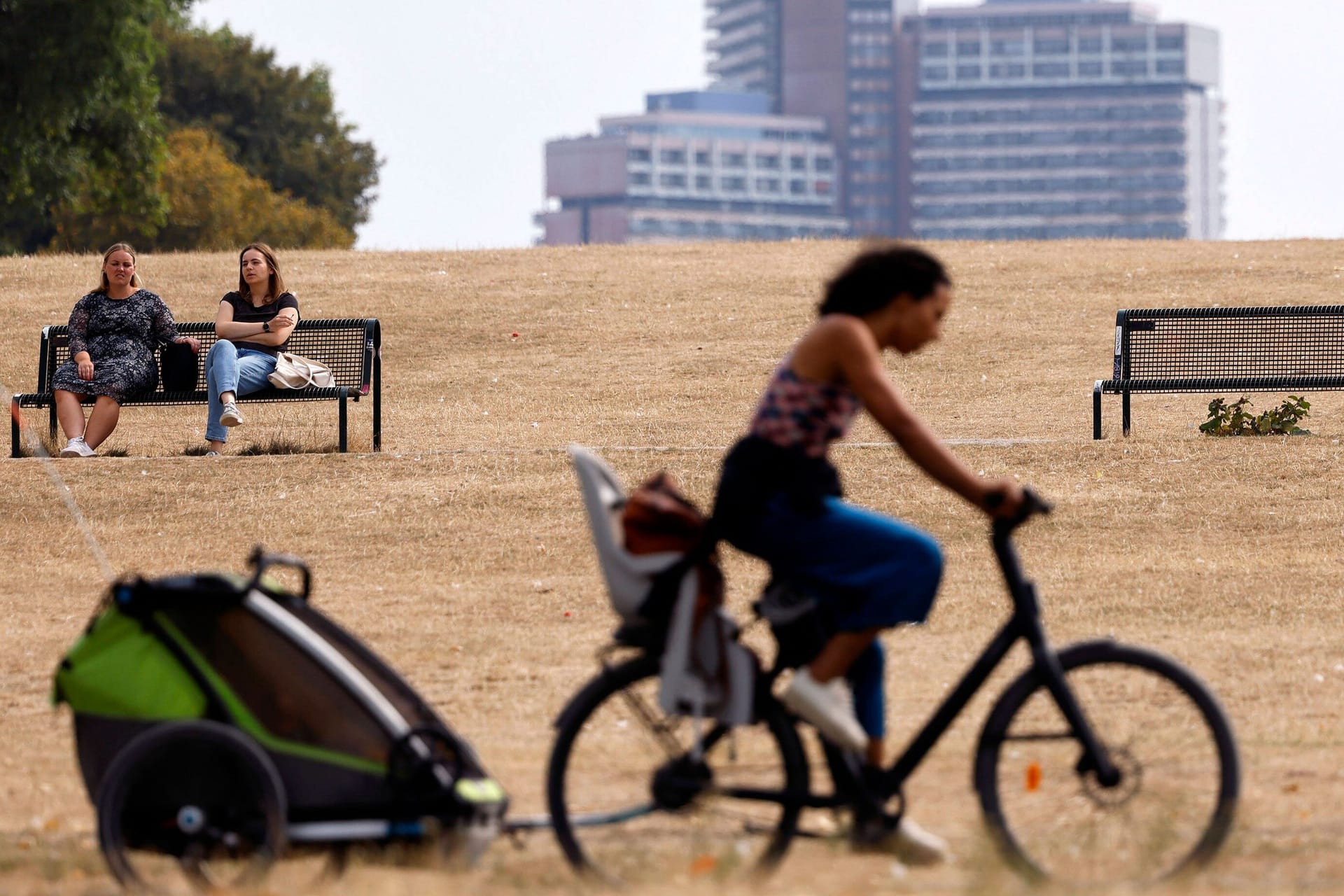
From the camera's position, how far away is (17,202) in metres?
41.6

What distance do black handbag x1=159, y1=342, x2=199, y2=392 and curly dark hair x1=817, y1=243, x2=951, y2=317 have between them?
829 centimetres

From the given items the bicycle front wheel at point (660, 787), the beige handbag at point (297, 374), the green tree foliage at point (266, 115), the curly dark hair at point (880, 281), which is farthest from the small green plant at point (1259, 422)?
the green tree foliage at point (266, 115)

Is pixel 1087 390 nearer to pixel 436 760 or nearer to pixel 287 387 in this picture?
pixel 287 387

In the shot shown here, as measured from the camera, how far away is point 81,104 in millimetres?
28859

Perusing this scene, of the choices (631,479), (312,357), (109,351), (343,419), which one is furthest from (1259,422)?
(109,351)

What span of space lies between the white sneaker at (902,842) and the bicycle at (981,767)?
0.10 ft

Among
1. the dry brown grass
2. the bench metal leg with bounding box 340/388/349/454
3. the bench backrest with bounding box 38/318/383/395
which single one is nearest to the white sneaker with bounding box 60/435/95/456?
the dry brown grass

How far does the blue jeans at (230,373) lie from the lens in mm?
11656

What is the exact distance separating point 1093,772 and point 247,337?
28.0 ft

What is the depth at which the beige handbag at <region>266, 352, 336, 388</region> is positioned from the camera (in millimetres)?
11836

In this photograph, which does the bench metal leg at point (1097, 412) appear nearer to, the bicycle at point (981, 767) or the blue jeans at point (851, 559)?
the bicycle at point (981, 767)

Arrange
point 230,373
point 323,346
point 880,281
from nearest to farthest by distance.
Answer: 1. point 880,281
2. point 230,373
3. point 323,346

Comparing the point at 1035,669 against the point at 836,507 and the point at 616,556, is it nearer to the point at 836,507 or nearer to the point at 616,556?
the point at 836,507

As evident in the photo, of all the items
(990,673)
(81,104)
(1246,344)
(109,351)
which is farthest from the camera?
(81,104)
